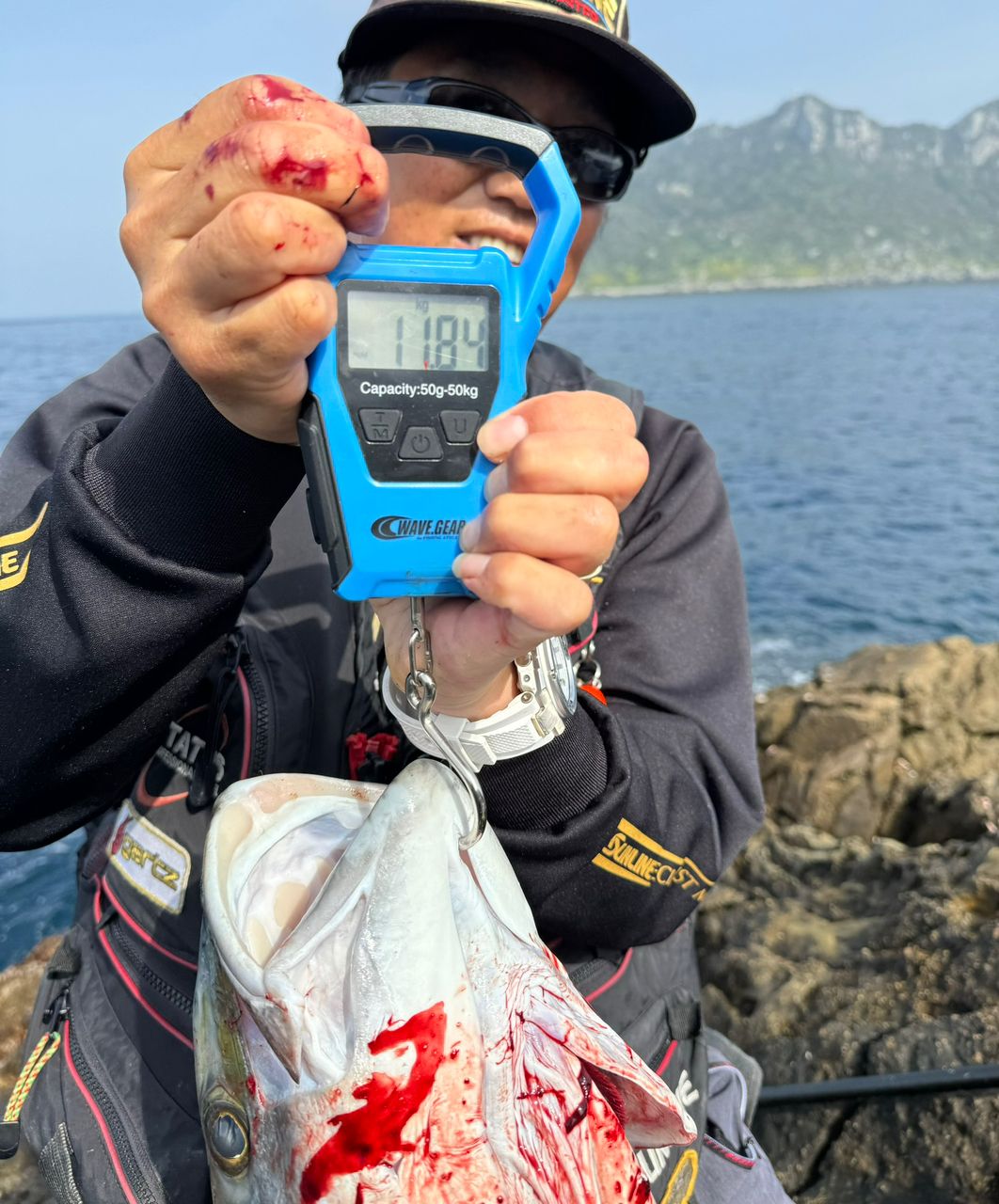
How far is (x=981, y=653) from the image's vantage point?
28.9 ft

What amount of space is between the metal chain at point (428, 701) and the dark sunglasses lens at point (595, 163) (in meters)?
1.39

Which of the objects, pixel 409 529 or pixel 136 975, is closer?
pixel 409 529

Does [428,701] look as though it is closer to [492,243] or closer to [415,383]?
[415,383]

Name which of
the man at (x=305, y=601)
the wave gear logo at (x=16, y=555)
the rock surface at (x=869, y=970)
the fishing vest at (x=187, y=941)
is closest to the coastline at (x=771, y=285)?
the rock surface at (x=869, y=970)

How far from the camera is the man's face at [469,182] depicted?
6.50 feet

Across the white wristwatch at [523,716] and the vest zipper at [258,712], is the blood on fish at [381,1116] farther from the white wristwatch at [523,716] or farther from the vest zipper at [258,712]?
the vest zipper at [258,712]

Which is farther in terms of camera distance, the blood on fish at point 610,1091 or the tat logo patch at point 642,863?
the tat logo patch at point 642,863

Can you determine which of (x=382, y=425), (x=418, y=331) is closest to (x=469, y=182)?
(x=418, y=331)

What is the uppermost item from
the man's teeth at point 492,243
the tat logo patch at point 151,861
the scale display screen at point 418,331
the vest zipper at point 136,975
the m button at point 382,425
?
the man's teeth at point 492,243

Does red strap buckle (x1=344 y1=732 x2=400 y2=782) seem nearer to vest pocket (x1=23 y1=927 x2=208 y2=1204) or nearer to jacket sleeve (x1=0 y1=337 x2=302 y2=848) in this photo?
jacket sleeve (x1=0 y1=337 x2=302 y2=848)

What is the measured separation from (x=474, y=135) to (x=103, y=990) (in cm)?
188

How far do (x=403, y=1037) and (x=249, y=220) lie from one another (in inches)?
42.7

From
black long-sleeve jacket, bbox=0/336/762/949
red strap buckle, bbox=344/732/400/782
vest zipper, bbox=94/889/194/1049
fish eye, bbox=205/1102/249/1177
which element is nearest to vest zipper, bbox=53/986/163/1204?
vest zipper, bbox=94/889/194/1049

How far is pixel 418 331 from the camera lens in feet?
4.50
